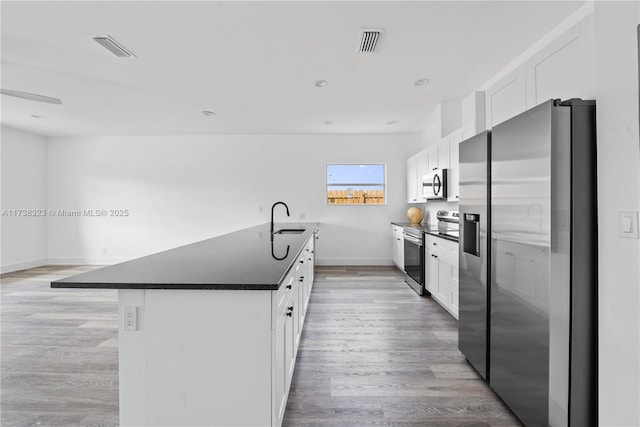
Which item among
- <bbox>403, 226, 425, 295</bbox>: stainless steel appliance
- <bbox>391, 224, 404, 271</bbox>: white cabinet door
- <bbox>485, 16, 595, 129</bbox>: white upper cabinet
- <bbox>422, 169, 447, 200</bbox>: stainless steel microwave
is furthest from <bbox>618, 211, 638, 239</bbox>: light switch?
<bbox>391, 224, 404, 271</bbox>: white cabinet door

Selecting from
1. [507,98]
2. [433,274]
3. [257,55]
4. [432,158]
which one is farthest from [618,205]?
[432,158]

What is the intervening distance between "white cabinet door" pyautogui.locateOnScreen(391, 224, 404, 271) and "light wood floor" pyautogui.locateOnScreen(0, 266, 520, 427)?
1.49 m

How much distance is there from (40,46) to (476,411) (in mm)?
4513

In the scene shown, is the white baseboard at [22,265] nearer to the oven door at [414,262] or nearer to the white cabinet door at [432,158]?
the oven door at [414,262]

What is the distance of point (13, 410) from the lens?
6.38 ft

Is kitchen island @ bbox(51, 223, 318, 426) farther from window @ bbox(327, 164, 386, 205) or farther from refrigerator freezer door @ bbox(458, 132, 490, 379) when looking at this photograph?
window @ bbox(327, 164, 386, 205)

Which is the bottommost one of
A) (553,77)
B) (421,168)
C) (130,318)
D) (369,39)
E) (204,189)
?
(130,318)

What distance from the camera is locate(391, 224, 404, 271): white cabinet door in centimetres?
557

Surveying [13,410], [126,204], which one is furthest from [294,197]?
[13,410]

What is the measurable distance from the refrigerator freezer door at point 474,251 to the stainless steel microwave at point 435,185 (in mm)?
1948

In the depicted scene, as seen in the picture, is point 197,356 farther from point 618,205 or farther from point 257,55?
point 257,55

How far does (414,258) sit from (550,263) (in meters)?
3.11

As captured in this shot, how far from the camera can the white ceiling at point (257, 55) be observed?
8.15 feet

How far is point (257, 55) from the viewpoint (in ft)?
10.5
